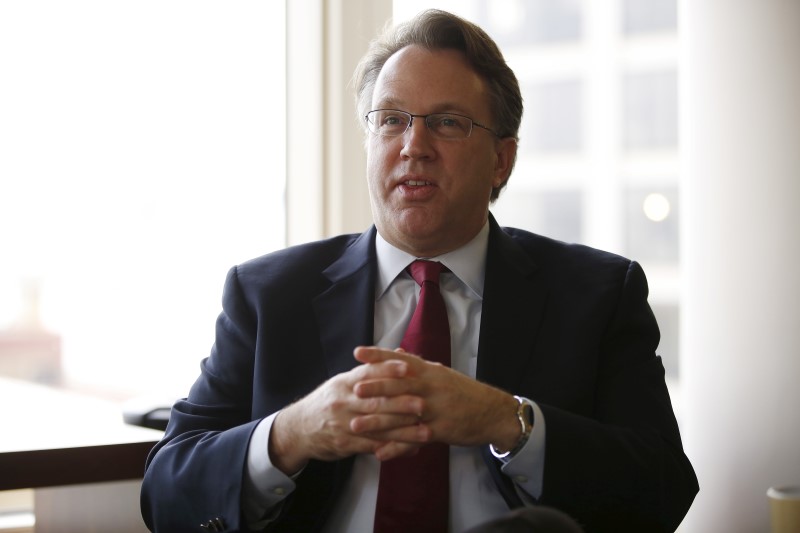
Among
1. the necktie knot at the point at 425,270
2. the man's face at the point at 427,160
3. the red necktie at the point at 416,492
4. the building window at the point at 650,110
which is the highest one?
the building window at the point at 650,110

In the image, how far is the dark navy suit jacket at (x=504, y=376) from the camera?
1562mm

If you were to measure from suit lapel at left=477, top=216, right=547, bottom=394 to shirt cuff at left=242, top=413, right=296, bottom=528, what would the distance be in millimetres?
411

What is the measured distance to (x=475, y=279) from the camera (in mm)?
1820

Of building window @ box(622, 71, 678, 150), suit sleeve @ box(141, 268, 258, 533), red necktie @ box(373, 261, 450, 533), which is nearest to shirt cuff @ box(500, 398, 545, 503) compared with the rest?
red necktie @ box(373, 261, 450, 533)

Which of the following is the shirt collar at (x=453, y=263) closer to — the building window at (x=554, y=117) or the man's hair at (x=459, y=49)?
the man's hair at (x=459, y=49)

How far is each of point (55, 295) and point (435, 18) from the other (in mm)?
1326

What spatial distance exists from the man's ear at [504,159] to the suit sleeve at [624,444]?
0.37 metres

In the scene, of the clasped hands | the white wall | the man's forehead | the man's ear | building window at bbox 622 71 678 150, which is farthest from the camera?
building window at bbox 622 71 678 150

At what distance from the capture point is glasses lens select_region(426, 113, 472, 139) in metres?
1.80

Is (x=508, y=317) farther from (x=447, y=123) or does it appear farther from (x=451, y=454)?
(x=447, y=123)

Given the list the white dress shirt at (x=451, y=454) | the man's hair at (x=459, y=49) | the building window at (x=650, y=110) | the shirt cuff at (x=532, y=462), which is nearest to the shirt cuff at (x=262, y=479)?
the white dress shirt at (x=451, y=454)

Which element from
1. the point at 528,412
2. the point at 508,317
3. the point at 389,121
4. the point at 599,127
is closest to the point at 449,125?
the point at 389,121

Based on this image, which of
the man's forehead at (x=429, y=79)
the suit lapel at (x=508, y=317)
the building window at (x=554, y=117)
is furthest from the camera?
the building window at (x=554, y=117)

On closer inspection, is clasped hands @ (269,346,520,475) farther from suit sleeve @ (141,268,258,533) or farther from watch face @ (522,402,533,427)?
suit sleeve @ (141,268,258,533)
